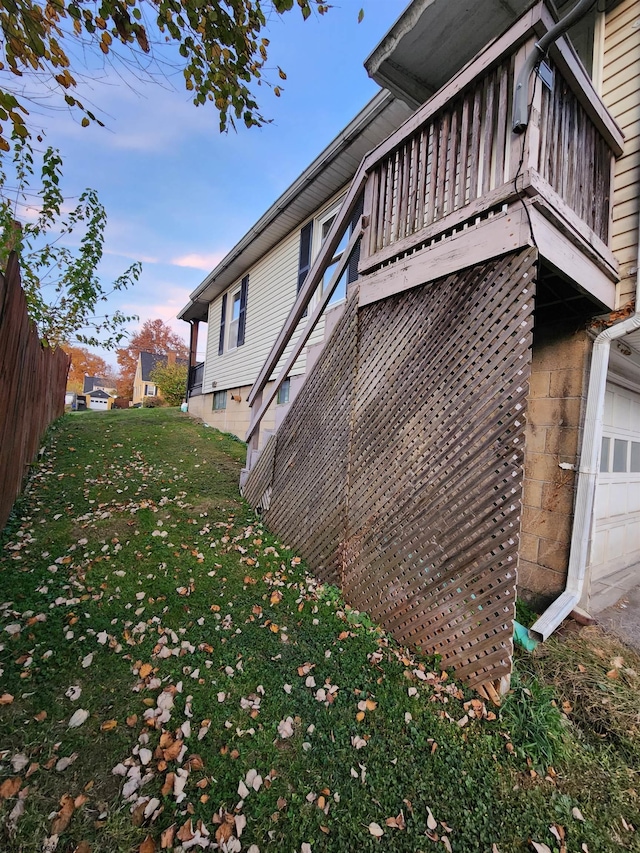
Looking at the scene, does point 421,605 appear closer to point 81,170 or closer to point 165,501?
point 165,501

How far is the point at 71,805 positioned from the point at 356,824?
4.28 ft

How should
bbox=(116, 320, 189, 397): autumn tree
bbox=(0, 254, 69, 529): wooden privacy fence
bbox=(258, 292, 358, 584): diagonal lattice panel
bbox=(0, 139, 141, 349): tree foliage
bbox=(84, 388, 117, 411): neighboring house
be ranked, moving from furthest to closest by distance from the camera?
A: bbox=(84, 388, 117, 411): neighboring house < bbox=(116, 320, 189, 397): autumn tree < bbox=(0, 139, 141, 349): tree foliage < bbox=(258, 292, 358, 584): diagonal lattice panel < bbox=(0, 254, 69, 529): wooden privacy fence

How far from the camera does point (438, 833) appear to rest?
68.2 inches

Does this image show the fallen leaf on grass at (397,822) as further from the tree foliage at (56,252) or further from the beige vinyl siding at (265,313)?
the beige vinyl siding at (265,313)

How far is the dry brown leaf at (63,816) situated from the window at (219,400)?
9478mm

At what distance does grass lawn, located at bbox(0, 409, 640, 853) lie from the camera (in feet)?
5.60

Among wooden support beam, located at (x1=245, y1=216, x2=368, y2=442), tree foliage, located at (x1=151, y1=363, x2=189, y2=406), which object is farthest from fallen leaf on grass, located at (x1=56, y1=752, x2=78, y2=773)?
tree foliage, located at (x1=151, y1=363, x2=189, y2=406)

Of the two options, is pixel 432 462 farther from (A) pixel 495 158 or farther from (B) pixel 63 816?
(B) pixel 63 816

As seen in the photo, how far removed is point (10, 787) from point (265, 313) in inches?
328

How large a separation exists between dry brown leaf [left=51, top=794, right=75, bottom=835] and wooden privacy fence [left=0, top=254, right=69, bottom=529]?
111 inches

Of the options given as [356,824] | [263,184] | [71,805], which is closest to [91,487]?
[71,805]

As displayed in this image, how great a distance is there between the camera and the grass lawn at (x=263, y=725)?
67.2 inches

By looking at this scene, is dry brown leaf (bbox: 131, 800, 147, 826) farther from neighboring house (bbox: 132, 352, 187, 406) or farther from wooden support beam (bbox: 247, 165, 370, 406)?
neighboring house (bbox: 132, 352, 187, 406)

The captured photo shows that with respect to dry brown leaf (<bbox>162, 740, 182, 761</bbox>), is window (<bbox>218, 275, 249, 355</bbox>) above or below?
above
